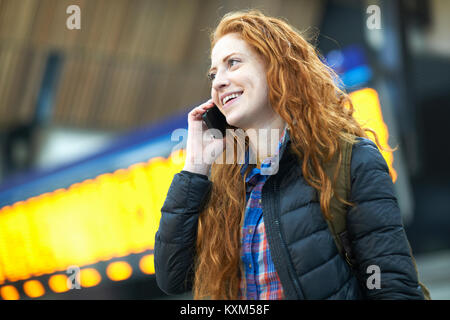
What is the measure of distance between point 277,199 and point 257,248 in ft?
0.49

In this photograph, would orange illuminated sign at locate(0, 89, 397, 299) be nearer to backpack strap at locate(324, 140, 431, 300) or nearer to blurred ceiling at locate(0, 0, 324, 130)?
blurred ceiling at locate(0, 0, 324, 130)

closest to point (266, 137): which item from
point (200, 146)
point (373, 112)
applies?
point (200, 146)

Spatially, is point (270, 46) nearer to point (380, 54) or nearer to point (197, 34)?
point (380, 54)

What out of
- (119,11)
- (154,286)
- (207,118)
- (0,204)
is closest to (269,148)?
(207,118)

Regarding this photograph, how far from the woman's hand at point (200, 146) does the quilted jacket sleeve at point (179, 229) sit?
4 cm

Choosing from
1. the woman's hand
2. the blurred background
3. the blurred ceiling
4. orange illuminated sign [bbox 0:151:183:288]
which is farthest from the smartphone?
the blurred ceiling

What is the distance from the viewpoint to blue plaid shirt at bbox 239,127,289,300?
3.98 ft

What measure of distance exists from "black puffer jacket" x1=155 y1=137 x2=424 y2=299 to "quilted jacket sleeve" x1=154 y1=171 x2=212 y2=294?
221mm

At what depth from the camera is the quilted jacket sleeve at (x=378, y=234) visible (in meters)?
1.15

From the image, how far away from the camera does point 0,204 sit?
21.2 ft

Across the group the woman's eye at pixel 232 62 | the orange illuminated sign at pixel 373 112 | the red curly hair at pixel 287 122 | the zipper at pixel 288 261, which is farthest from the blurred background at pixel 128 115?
the zipper at pixel 288 261

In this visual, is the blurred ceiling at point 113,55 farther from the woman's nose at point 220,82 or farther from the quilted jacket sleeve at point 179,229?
the quilted jacket sleeve at point 179,229

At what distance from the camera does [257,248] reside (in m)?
1.26

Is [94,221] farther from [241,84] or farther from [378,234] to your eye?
[378,234]
